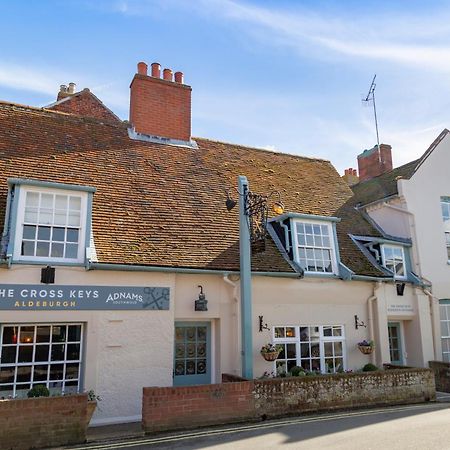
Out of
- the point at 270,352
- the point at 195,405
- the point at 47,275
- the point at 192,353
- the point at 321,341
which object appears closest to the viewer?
the point at 195,405

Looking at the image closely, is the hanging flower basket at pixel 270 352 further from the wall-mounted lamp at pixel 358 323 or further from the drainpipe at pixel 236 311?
the wall-mounted lamp at pixel 358 323

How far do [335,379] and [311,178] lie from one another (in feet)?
28.8

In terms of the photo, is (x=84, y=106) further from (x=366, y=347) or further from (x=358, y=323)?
(x=366, y=347)

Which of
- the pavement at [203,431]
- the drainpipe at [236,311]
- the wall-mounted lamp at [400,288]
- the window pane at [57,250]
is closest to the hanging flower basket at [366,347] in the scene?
the wall-mounted lamp at [400,288]

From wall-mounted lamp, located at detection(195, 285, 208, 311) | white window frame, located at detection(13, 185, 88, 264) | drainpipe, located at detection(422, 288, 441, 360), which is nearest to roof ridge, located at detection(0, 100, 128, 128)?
white window frame, located at detection(13, 185, 88, 264)

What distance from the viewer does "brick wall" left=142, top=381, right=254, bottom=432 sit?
27.7ft

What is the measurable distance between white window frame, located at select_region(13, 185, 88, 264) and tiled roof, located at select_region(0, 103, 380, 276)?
0.42 meters

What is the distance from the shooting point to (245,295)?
10.5m

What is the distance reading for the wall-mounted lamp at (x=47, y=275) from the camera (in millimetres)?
9359

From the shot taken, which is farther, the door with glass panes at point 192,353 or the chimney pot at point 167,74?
the chimney pot at point 167,74

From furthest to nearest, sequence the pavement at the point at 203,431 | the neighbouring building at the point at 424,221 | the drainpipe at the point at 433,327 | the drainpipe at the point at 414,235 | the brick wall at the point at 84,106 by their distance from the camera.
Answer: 1. the brick wall at the point at 84,106
2. the drainpipe at the point at 414,235
3. the neighbouring building at the point at 424,221
4. the drainpipe at the point at 433,327
5. the pavement at the point at 203,431

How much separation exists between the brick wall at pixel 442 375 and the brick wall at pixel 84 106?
48.2 ft

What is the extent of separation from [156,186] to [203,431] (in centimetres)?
712

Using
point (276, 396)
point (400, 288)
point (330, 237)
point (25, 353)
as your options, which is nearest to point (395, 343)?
point (400, 288)
